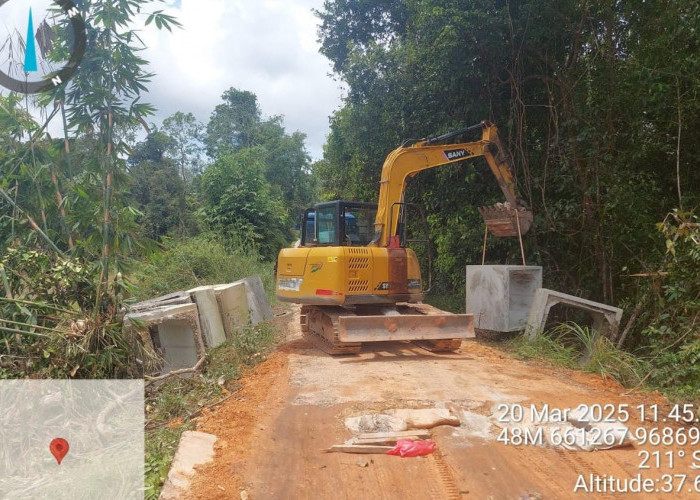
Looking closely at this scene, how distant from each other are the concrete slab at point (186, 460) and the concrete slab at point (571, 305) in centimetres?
572

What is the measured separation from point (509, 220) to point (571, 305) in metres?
1.83

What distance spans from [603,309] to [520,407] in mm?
3967

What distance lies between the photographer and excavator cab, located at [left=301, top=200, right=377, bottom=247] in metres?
8.11

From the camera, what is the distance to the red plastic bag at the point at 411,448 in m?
3.93

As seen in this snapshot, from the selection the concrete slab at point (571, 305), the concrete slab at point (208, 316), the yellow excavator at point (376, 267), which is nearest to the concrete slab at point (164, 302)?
the concrete slab at point (208, 316)

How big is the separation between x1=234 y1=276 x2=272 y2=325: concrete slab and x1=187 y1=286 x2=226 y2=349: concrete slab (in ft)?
5.49

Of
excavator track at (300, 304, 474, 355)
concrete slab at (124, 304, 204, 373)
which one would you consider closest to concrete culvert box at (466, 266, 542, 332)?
excavator track at (300, 304, 474, 355)

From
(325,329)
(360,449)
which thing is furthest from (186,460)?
(325,329)

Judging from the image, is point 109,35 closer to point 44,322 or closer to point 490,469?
point 44,322

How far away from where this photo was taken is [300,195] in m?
33.3

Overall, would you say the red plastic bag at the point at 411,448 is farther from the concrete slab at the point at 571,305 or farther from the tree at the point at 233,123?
the tree at the point at 233,123

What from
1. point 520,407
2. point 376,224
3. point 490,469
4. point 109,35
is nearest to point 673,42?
point 376,224

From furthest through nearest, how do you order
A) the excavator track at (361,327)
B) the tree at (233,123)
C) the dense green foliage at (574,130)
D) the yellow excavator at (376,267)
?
the tree at (233,123) < the dense green foliage at (574,130) < the yellow excavator at (376,267) < the excavator track at (361,327)

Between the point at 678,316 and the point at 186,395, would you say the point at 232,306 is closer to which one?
the point at 186,395
